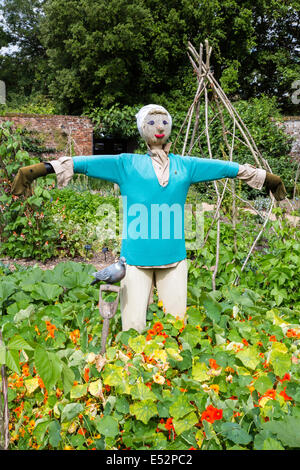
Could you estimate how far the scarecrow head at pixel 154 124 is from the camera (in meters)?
1.86

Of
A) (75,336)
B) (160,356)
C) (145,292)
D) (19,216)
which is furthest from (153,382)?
(19,216)

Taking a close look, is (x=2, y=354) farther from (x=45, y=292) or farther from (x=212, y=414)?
(x=45, y=292)

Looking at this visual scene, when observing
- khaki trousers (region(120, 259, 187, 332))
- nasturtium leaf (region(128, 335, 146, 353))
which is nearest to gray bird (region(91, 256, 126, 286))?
khaki trousers (region(120, 259, 187, 332))

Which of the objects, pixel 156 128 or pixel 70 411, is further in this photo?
pixel 156 128

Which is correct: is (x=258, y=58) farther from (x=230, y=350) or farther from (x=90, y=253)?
(x=230, y=350)

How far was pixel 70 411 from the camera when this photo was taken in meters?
1.44

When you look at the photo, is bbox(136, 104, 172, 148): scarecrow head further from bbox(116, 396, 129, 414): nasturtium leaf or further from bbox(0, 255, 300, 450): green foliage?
bbox(116, 396, 129, 414): nasturtium leaf

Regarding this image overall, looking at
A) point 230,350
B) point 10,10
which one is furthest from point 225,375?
point 10,10

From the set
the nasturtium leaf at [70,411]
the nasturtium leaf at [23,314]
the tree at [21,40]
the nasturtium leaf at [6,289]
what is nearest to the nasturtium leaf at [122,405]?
the nasturtium leaf at [70,411]

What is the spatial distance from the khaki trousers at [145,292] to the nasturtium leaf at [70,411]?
1.89 ft

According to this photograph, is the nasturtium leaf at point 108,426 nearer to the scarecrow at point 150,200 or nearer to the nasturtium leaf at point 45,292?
the scarecrow at point 150,200

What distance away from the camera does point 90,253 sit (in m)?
Answer: 4.44

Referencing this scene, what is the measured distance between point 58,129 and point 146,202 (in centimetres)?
989

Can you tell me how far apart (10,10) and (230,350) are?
24.5m
